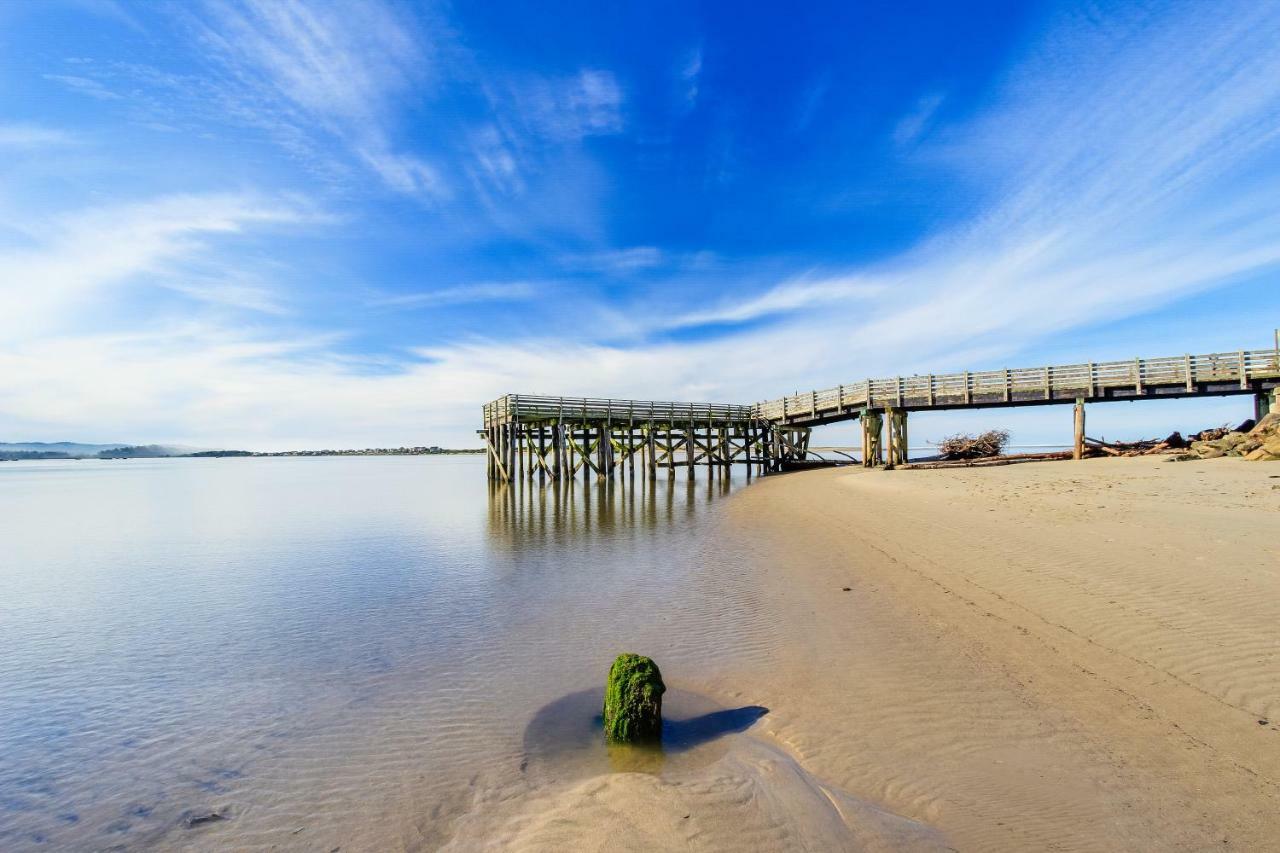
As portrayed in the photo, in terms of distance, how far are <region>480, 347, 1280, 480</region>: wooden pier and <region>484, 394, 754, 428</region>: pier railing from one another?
7cm

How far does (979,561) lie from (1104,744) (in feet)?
18.0

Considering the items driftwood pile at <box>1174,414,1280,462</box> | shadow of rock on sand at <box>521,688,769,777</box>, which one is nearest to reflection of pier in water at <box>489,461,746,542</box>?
shadow of rock on sand at <box>521,688,769,777</box>

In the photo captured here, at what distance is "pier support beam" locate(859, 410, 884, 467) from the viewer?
101ft

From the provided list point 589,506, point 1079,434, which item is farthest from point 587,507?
point 1079,434

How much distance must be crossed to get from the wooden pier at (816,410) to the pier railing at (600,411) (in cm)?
7

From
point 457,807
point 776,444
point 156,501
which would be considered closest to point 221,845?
point 457,807

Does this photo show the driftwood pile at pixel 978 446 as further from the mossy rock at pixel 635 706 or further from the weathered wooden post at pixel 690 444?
the mossy rock at pixel 635 706

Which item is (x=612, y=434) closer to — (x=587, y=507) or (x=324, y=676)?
(x=587, y=507)

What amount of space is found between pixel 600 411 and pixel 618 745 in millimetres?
30656

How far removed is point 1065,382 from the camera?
84.1 ft

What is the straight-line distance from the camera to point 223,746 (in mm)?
4895

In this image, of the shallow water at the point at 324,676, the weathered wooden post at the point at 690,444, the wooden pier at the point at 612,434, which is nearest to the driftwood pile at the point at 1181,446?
the wooden pier at the point at 612,434

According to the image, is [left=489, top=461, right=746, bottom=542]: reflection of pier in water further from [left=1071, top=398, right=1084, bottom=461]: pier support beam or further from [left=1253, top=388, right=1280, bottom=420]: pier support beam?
[left=1253, top=388, right=1280, bottom=420]: pier support beam

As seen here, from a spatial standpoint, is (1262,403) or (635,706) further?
(1262,403)
